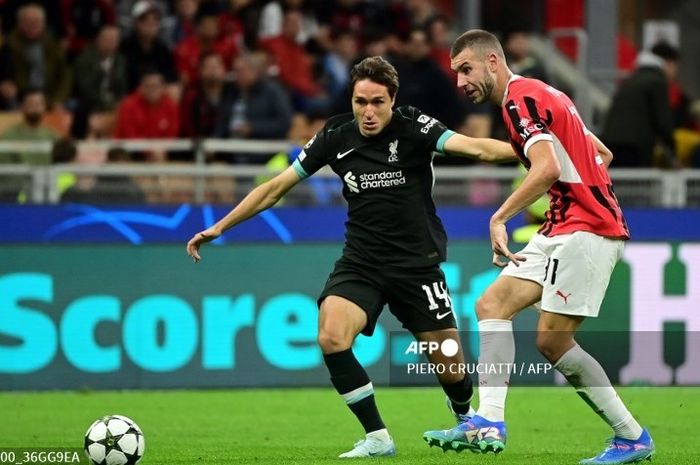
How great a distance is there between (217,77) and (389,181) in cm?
778

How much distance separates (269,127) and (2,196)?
3.21 m

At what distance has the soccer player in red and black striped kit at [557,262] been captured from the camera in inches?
308

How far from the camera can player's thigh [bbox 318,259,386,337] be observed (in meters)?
8.27

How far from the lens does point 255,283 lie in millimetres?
13141

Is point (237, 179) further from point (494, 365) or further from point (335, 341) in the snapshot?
point (494, 365)

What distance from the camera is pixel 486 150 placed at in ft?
26.5

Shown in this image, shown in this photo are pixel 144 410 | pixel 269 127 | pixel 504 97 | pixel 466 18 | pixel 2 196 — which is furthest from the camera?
pixel 466 18

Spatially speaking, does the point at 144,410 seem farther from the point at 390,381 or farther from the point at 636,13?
the point at 636,13

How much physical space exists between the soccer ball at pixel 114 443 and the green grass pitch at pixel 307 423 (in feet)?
1.23

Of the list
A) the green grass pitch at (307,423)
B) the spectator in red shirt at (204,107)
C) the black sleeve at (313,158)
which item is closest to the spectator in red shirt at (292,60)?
the spectator in red shirt at (204,107)

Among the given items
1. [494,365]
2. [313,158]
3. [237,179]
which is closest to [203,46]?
[237,179]

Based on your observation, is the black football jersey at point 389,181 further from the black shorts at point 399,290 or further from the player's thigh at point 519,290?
the player's thigh at point 519,290

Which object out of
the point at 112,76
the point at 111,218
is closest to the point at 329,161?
the point at 111,218

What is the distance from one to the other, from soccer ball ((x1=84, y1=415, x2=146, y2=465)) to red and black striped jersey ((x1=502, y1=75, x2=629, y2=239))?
8.33 ft
